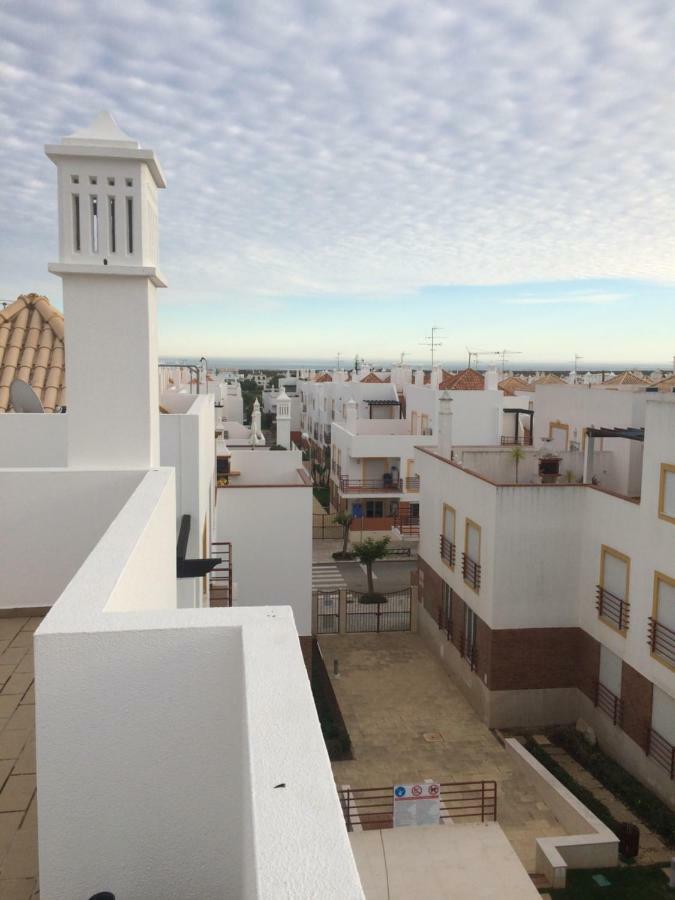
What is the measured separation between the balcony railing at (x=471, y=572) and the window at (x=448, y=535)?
0.94 m

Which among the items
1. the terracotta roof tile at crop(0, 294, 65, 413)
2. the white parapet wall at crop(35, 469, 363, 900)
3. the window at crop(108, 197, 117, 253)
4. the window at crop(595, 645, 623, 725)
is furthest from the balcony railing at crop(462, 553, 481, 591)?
the white parapet wall at crop(35, 469, 363, 900)

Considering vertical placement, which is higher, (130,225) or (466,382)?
(130,225)

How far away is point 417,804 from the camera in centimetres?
1052

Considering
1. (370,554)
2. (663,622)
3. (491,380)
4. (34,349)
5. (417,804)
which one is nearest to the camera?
(417,804)

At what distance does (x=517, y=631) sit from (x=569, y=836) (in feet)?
16.1

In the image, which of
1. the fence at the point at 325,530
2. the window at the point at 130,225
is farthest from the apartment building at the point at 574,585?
the fence at the point at 325,530

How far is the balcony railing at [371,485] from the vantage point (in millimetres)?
33688

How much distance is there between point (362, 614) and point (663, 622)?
36.2 feet

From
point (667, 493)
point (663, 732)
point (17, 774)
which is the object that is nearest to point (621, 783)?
point (663, 732)

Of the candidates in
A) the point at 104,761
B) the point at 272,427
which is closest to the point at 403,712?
the point at 104,761

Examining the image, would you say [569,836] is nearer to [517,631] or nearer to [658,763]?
[658,763]

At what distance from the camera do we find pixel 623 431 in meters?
15.8

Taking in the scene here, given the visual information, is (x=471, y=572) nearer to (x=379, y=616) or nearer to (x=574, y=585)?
(x=574, y=585)

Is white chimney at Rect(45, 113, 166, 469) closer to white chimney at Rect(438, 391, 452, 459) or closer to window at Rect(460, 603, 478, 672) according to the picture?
window at Rect(460, 603, 478, 672)
